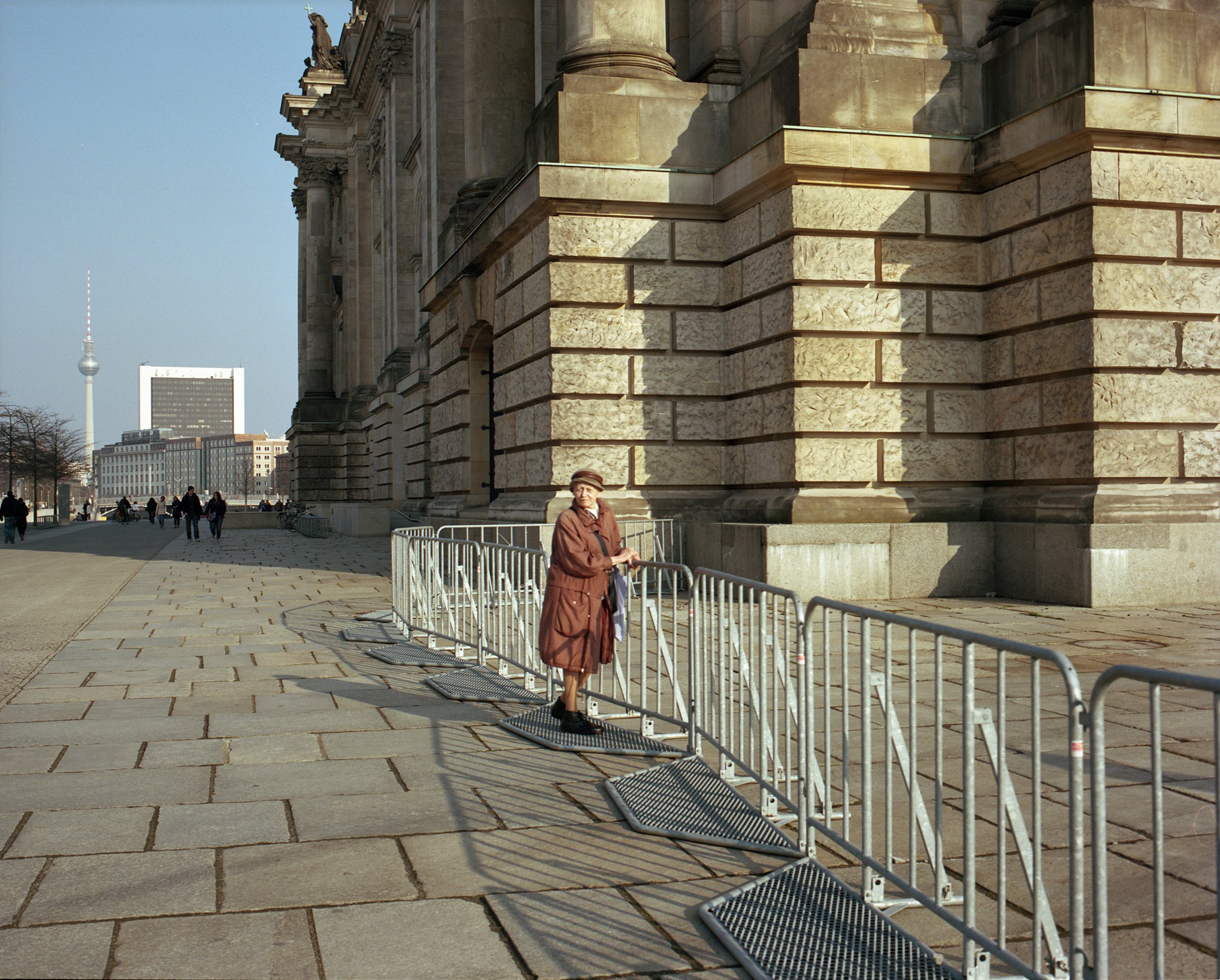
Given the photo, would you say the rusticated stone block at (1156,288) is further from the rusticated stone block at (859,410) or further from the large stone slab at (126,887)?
the large stone slab at (126,887)

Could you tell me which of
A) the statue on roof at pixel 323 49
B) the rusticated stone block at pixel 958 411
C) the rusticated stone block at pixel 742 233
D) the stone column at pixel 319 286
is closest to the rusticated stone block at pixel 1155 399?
the rusticated stone block at pixel 958 411

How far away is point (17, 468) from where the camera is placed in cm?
7262

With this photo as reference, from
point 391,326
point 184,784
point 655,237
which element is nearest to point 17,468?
point 391,326

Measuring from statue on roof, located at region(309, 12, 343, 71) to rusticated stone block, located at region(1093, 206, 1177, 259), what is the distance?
5174 cm

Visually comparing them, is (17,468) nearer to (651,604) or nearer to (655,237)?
(655,237)

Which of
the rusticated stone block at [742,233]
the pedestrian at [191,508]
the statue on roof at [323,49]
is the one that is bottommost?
the pedestrian at [191,508]

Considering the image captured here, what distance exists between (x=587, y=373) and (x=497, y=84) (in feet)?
26.4

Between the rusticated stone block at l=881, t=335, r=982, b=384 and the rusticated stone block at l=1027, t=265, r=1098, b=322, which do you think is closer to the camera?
the rusticated stone block at l=1027, t=265, r=1098, b=322

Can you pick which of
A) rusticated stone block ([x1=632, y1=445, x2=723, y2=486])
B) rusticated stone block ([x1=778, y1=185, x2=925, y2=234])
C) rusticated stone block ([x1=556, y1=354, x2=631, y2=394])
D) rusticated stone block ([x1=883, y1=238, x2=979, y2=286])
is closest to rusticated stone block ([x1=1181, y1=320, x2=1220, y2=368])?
rusticated stone block ([x1=883, y1=238, x2=979, y2=286])

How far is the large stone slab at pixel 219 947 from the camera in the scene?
136 inches

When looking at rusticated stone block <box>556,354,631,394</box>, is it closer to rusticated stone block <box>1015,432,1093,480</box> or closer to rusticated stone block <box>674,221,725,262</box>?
rusticated stone block <box>674,221,725,262</box>

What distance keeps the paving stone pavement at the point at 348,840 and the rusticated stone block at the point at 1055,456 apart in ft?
10.5

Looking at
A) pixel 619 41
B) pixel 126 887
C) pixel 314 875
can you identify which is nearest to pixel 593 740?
pixel 314 875

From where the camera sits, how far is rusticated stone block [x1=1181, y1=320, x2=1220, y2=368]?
11.9m
